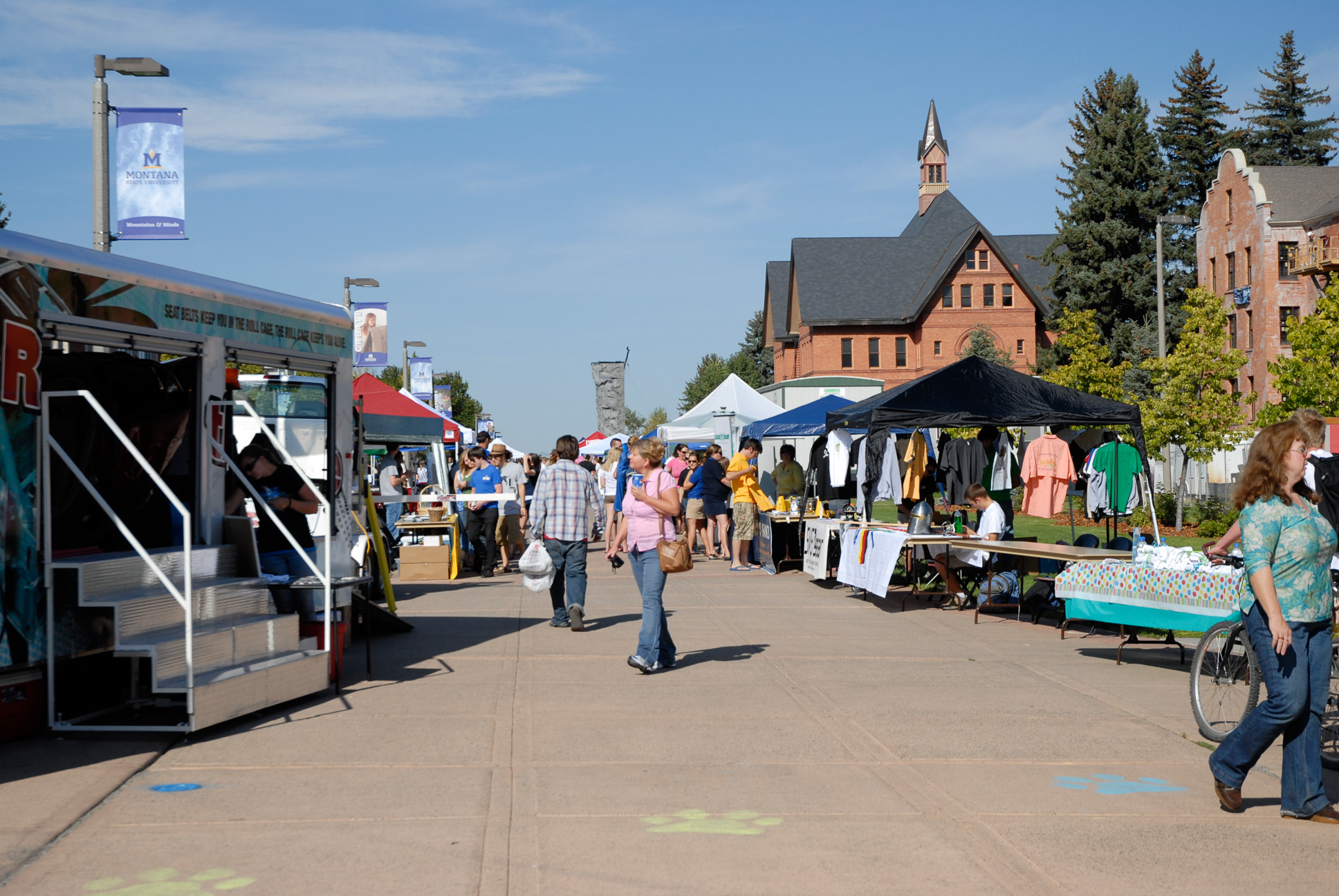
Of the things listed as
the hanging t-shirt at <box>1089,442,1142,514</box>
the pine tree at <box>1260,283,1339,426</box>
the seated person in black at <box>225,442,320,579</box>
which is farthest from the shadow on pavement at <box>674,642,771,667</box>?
the pine tree at <box>1260,283,1339,426</box>

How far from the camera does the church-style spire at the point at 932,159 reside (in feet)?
369

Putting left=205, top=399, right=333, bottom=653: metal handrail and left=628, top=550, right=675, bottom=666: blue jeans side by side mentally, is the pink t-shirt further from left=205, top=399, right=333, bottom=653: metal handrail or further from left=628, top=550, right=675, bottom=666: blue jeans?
left=205, top=399, right=333, bottom=653: metal handrail

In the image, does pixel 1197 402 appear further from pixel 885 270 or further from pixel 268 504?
pixel 885 270

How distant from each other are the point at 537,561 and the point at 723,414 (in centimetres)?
1489

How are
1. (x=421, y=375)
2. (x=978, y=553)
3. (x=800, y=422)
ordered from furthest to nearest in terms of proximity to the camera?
(x=421, y=375), (x=800, y=422), (x=978, y=553)

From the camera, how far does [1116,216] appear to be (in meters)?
53.9

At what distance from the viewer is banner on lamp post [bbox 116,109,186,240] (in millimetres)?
12016

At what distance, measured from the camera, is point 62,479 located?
7.67 m

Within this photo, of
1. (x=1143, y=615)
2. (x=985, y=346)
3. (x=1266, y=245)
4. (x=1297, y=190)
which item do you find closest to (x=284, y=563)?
(x=1143, y=615)

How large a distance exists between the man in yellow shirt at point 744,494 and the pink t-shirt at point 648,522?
913 centimetres

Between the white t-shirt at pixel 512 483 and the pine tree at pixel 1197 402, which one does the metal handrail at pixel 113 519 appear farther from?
the pine tree at pixel 1197 402

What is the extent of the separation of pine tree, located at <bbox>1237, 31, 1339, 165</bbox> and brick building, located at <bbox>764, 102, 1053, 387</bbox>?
1370 centimetres

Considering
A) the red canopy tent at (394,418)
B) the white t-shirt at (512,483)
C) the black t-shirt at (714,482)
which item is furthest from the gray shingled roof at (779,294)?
the white t-shirt at (512,483)

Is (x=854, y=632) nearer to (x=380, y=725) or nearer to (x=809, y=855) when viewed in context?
(x=380, y=725)
